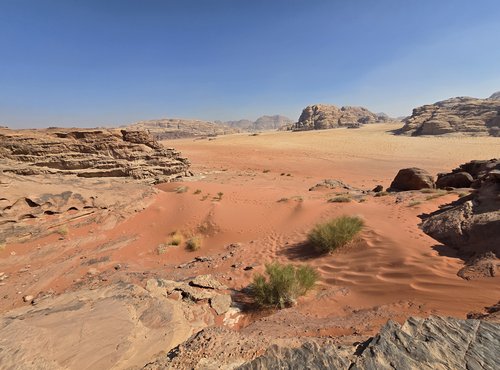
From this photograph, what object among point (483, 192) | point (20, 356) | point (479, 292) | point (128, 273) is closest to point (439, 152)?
point (483, 192)

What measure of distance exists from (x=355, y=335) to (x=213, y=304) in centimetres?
252

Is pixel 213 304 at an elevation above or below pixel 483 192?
below

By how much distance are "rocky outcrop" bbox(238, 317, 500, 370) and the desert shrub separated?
4.48 m

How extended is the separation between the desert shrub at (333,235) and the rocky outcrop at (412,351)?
4.48 meters

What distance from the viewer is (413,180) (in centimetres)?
1403

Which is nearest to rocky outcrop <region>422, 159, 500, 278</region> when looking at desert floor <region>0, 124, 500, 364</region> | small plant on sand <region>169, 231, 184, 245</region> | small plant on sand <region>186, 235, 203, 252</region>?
desert floor <region>0, 124, 500, 364</region>

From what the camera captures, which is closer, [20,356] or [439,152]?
[20,356]

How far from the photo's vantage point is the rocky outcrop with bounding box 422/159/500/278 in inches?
→ 209

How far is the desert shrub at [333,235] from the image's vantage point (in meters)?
7.42

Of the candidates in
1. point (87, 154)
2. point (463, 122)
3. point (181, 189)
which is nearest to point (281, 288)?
point (181, 189)

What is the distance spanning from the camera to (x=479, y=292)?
4.49 m

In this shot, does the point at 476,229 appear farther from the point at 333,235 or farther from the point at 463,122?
the point at 463,122

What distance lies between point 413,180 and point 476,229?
8.19m

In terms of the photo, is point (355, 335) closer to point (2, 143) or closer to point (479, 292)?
point (479, 292)
